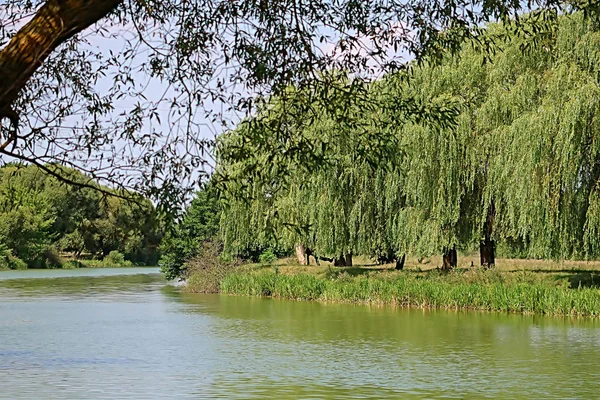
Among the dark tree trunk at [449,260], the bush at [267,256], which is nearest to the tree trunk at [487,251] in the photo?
the dark tree trunk at [449,260]

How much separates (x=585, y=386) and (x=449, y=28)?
303 inches

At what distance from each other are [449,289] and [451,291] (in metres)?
0.18

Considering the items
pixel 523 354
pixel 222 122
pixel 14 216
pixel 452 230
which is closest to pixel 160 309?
pixel 452 230

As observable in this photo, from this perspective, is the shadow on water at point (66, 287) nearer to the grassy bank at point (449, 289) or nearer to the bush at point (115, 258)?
the grassy bank at point (449, 289)

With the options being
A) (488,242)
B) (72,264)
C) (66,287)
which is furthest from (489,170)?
(72,264)

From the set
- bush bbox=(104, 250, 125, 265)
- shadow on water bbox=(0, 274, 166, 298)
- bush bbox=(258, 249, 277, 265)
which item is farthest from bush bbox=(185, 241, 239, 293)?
bush bbox=(104, 250, 125, 265)

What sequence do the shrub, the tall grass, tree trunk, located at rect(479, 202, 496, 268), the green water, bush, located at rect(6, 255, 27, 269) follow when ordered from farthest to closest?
the shrub → bush, located at rect(6, 255, 27, 269) → tree trunk, located at rect(479, 202, 496, 268) → the tall grass → the green water

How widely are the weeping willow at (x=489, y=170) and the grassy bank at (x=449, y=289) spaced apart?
2.85ft

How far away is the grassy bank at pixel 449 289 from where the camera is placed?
2103 cm

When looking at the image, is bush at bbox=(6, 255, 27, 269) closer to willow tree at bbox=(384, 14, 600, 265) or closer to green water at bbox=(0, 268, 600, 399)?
green water at bbox=(0, 268, 600, 399)

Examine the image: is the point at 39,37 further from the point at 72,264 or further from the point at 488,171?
the point at 72,264

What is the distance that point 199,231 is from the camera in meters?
38.8

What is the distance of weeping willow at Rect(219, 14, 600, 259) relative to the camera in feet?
66.6

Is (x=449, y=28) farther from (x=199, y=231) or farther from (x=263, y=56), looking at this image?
(x=199, y=231)
